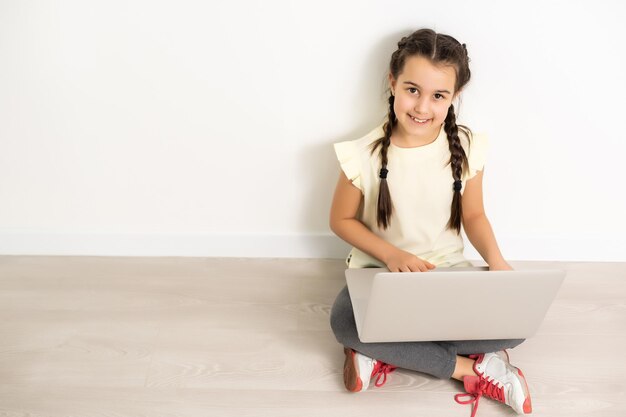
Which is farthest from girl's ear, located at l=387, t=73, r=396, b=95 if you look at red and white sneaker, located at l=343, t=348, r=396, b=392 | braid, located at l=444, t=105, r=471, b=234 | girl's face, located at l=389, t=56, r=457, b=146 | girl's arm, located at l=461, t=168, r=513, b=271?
red and white sneaker, located at l=343, t=348, r=396, b=392

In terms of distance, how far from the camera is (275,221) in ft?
5.12

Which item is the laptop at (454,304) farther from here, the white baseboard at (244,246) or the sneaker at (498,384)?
the white baseboard at (244,246)

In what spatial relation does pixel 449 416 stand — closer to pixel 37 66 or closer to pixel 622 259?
pixel 622 259

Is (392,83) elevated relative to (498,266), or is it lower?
elevated

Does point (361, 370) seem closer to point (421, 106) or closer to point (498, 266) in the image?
point (498, 266)

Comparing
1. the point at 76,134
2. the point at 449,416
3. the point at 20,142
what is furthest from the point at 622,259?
the point at 20,142

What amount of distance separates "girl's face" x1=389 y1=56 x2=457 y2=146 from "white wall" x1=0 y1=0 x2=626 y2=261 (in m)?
0.12

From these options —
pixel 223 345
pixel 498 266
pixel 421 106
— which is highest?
pixel 421 106

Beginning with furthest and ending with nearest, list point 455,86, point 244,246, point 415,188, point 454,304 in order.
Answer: point 244,246 < point 415,188 < point 455,86 < point 454,304

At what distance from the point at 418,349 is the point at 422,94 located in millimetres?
500

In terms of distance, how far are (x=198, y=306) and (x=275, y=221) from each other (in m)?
0.28

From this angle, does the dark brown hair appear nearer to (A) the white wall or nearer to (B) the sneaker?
(A) the white wall

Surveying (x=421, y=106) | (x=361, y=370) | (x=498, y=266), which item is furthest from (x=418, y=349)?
(x=421, y=106)

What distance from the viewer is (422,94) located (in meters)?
1.17
